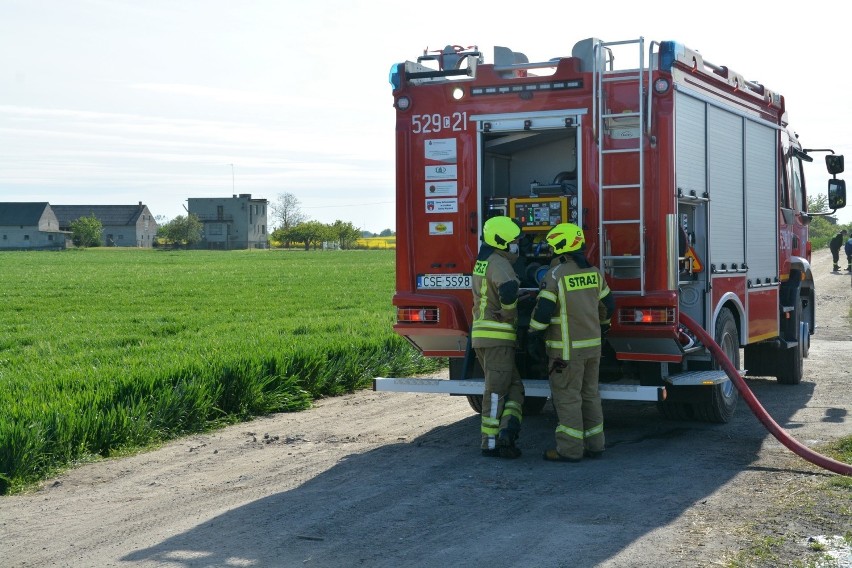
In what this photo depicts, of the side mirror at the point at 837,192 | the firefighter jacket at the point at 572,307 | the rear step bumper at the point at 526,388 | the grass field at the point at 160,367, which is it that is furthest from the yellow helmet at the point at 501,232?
the side mirror at the point at 837,192

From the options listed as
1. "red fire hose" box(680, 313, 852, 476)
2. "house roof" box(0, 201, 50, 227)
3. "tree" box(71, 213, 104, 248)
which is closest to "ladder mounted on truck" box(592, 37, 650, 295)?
"red fire hose" box(680, 313, 852, 476)

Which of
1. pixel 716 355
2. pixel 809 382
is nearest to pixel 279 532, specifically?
pixel 716 355

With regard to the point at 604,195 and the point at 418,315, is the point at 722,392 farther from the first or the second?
the point at 418,315

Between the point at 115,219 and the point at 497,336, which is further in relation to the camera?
the point at 115,219

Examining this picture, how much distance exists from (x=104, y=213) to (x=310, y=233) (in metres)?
28.1

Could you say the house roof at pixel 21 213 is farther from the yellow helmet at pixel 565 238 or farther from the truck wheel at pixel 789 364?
the yellow helmet at pixel 565 238

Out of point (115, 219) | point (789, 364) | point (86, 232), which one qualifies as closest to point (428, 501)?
point (789, 364)

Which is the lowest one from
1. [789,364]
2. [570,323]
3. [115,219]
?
[789,364]

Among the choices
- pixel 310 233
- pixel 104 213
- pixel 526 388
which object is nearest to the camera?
pixel 526 388

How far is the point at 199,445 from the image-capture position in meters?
9.39

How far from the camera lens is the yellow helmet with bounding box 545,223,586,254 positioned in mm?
8273

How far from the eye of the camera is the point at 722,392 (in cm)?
991

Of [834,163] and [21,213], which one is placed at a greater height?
[21,213]

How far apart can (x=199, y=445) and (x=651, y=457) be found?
12.9 feet
